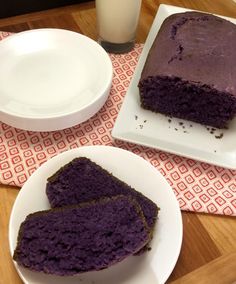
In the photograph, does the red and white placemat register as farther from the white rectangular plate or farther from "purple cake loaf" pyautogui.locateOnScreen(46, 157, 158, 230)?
"purple cake loaf" pyautogui.locateOnScreen(46, 157, 158, 230)

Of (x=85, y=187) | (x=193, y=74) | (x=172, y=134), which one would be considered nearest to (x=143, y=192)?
(x=85, y=187)

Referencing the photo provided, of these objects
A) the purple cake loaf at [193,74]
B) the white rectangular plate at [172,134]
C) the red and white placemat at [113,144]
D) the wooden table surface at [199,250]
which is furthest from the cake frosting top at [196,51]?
the wooden table surface at [199,250]

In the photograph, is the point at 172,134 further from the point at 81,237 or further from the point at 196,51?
the point at 81,237

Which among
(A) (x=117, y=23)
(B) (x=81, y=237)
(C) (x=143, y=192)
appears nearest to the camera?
(B) (x=81, y=237)

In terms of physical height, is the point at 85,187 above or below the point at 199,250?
above

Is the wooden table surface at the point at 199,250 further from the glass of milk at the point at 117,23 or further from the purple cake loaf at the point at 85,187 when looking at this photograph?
the glass of milk at the point at 117,23

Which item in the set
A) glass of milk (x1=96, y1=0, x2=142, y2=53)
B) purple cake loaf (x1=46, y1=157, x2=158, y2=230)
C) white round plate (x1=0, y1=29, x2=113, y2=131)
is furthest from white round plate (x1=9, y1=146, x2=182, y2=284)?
glass of milk (x1=96, y1=0, x2=142, y2=53)
